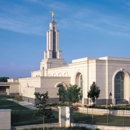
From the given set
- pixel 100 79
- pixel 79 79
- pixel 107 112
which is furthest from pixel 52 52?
pixel 107 112

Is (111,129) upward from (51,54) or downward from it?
downward

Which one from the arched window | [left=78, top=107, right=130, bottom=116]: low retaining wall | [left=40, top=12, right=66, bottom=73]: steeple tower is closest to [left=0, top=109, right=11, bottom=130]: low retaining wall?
[left=78, top=107, right=130, bottom=116]: low retaining wall

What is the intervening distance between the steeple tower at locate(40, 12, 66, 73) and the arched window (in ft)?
56.8

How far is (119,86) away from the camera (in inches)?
1071

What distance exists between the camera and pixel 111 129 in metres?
12.9

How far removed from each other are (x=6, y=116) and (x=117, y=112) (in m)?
9.24

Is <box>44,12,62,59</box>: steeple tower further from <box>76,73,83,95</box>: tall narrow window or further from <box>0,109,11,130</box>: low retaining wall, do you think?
<box>0,109,11,130</box>: low retaining wall

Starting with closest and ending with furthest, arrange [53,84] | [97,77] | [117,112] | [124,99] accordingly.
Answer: [117,112] < [97,77] < [124,99] < [53,84]

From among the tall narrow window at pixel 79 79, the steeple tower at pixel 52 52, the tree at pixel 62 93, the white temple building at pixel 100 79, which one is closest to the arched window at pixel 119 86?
the white temple building at pixel 100 79

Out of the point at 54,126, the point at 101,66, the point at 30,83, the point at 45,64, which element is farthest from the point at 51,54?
the point at 54,126

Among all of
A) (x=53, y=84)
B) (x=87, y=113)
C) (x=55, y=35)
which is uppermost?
(x=55, y=35)

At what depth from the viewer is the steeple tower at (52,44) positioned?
41906 millimetres

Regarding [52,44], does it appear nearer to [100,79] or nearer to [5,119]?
[100,79]

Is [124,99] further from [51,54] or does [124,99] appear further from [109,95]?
[51,54]
